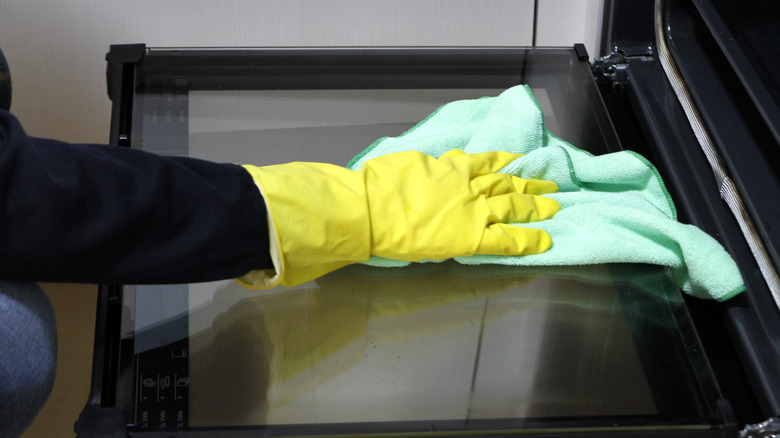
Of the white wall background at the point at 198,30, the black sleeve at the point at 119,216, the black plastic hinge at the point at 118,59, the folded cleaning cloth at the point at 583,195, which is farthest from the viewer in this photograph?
the white wall background at the point at 198,30

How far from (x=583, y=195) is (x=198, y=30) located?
80cm

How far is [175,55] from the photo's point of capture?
1050 mm

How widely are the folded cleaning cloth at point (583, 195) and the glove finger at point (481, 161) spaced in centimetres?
1

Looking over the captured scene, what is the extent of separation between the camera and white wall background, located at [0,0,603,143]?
1276mm

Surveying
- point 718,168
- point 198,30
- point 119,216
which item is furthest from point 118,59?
point 718,168

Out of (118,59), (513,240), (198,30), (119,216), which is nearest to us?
(119,216)

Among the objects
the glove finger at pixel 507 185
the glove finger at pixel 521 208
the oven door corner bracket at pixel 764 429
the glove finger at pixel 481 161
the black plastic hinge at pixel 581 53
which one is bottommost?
the oven door corner bracket at pixel 764 429

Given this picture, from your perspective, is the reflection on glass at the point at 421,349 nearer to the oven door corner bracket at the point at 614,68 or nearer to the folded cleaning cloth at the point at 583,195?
the folded cleaning cloth at the point at 583,195

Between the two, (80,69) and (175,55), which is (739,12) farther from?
(80,69)

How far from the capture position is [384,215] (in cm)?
75

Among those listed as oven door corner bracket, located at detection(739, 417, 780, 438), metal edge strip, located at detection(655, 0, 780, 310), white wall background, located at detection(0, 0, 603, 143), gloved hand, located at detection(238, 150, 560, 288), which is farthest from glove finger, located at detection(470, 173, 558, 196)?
white wall background, located at detection(0, 0, 603, 143)

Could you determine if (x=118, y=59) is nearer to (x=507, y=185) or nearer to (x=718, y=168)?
(x=507, y=185)

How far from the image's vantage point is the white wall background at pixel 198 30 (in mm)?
1276

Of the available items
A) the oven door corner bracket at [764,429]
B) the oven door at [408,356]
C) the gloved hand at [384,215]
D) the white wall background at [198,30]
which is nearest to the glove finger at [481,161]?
the gloved hand at [384,215]
